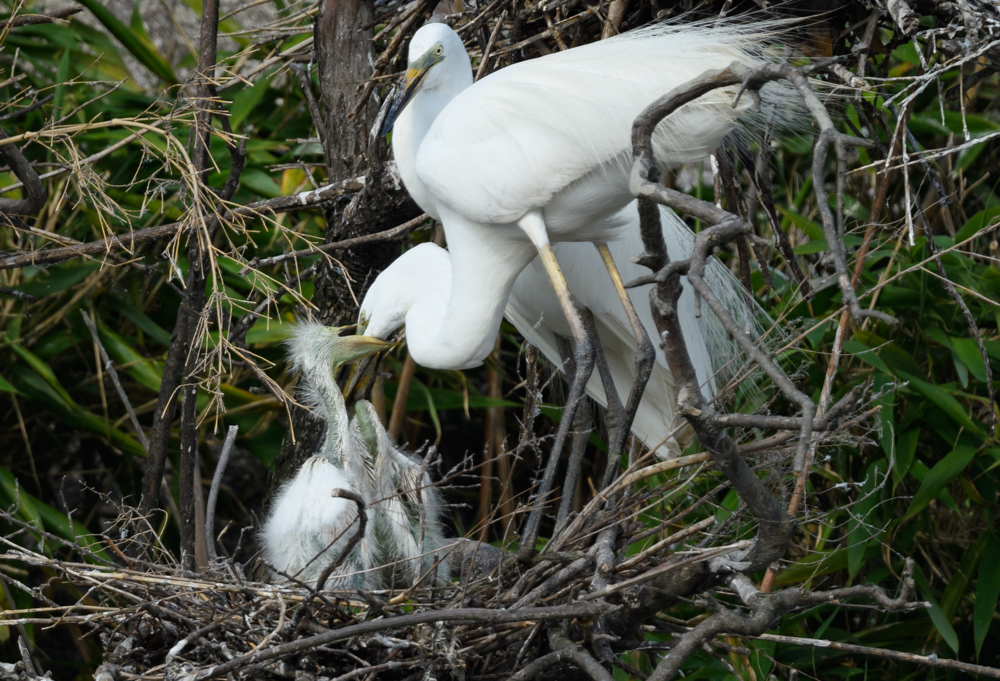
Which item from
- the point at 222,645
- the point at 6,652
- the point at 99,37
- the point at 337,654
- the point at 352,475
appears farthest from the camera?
the point at 99,37

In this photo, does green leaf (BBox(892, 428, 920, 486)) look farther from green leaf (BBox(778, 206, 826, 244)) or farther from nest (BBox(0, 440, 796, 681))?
nest (BBox(0, 440, 796, 681))

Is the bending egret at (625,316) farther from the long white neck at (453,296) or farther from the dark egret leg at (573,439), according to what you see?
the long white neck at (453,296)

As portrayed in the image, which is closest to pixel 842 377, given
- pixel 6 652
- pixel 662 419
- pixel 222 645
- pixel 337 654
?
pixel 662 419

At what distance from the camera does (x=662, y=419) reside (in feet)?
7.43

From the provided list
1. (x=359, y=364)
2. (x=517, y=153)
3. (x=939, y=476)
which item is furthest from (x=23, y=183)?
(x=939, y=476)

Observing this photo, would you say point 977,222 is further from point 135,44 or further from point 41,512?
point 41,512

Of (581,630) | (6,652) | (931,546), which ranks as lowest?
(931,546)

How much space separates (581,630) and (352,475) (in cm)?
53

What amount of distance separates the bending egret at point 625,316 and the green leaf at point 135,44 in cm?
122

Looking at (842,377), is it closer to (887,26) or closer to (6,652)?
(887,26)

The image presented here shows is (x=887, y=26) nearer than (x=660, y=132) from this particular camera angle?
No

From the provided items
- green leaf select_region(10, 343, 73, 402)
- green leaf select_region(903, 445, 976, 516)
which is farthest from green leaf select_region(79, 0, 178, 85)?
green leaf select_region(903, 445, 976, 516)

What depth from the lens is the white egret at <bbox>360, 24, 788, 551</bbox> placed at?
63.9 inches

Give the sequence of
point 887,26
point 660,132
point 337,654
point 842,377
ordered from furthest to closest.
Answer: point 842,377
point 887,26
point 660,132
point 337,654
